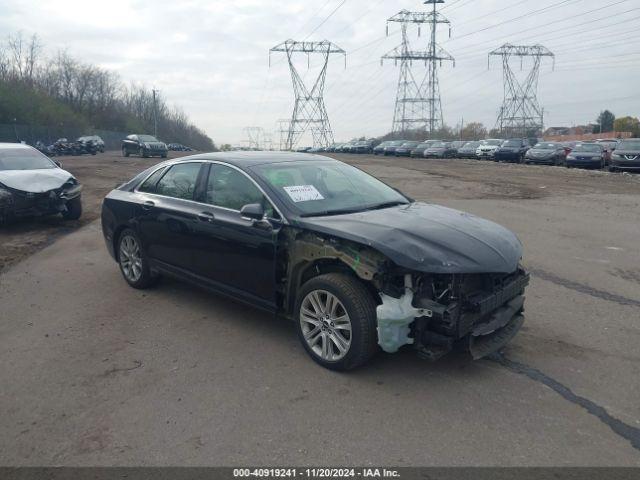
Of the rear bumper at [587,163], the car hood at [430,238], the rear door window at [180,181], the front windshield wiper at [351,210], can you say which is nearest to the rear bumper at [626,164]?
the rear bumper at [587,163]

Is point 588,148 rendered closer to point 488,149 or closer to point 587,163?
point 587,163

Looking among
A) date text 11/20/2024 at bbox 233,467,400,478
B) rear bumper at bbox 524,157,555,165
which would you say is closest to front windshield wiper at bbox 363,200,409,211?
date text 11/20/2024 at bbox 233,467,400,478

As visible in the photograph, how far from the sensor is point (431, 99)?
197 ft

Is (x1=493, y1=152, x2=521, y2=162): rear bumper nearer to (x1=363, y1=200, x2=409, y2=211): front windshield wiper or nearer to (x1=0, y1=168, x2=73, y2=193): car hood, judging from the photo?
(x1=0, y1=168, x2=73, y2=193): car hood

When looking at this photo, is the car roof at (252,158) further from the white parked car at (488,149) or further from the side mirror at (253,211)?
the white parked car at (488,149)

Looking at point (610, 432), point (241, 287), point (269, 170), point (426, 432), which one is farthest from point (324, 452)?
point (269, 170)

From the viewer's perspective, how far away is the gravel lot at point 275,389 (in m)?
3.19

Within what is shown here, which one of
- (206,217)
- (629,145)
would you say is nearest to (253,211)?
(206,217)

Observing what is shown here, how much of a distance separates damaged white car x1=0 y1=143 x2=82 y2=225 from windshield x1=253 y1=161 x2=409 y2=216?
21.3 ft

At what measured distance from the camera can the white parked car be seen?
124 feet

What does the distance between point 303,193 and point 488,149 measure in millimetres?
35802

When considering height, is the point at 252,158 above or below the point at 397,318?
above

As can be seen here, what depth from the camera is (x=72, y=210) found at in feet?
35.7

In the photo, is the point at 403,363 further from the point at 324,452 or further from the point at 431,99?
the point at 431,99
